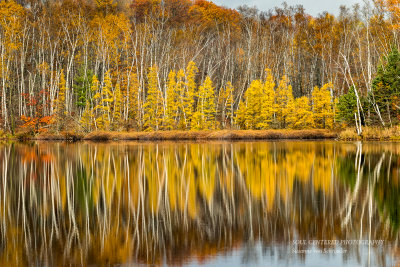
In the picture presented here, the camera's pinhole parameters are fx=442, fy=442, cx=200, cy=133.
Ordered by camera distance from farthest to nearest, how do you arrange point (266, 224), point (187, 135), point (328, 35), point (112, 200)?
point (328, 35) < point (187, 135) < point (112, 200) < point (266, 224)

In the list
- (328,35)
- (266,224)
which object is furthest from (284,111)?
(266,224)

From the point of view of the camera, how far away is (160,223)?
777 cm

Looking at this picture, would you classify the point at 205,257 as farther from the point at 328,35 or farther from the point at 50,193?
the point at 328,35

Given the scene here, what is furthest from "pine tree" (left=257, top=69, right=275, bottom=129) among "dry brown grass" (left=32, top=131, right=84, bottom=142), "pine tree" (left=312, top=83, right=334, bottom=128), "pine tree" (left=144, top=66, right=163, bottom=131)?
"dry brown grass" (left=32, top=131, right=84, bottom=142)

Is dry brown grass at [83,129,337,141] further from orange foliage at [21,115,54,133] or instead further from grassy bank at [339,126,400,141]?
grassy bank at [339,126,400,141]

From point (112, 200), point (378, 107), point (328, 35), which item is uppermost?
point (328, 35)

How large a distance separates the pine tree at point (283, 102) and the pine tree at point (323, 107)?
2962 mm

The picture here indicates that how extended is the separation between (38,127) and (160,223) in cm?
4913

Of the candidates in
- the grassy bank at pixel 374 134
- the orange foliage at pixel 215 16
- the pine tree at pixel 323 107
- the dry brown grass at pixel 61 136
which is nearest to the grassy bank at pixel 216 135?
the dry brown grass at pixel 61 136

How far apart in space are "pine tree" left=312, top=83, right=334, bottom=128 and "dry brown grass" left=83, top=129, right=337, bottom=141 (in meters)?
2.68

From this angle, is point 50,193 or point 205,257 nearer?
point 205,257

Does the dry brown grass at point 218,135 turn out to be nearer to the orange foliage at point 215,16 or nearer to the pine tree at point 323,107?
the pine tree at point 323,107

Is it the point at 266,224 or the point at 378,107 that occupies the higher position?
the point at 378,107

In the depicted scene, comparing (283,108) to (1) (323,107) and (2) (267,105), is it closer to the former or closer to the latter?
(2) (267,105)
